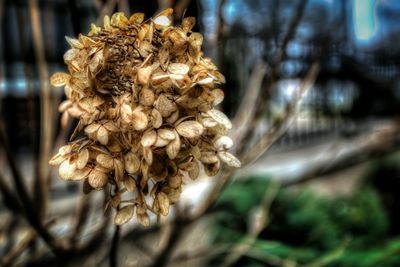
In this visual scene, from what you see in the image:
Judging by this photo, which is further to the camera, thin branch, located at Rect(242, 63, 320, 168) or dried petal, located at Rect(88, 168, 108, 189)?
thin branch, located at Rect(242, 63, 320, 168)

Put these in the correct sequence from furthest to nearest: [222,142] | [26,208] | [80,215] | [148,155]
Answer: [80,215] < [26,208] < [222,142] < [148,155]

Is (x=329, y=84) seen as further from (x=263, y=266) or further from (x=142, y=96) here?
(x=142, y=96)

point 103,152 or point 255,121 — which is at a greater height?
point 103,152

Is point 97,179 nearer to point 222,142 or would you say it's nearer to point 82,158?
point 82,158

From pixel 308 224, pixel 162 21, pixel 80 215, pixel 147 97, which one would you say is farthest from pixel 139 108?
pixel 308 224

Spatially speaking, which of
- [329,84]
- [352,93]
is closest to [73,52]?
[329,84]

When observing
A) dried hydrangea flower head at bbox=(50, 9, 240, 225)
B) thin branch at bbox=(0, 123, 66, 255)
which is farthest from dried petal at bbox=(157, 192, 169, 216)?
thin branch at bbox=(0, 123, 66, 255)

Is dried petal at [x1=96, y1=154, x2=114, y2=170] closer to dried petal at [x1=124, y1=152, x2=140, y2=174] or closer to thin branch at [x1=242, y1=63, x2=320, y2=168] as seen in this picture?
dried petal at [x1=124, y1=152, x2=140, y2=174]
